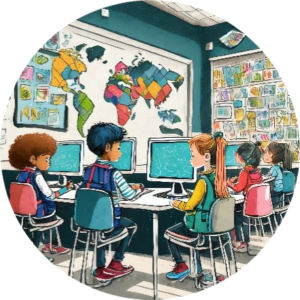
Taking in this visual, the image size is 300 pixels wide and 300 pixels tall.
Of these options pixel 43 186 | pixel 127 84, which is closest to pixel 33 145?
pixel 43 186

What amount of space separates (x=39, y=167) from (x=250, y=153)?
4.80ft

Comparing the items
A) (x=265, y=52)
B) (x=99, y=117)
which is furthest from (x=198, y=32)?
(x=99, y=117)

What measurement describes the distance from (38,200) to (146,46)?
128 centimetres

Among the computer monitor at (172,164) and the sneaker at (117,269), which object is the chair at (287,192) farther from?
the sneaker at (117,269)

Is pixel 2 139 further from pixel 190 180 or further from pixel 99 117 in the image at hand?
pixel 190 180

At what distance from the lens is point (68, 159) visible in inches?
126

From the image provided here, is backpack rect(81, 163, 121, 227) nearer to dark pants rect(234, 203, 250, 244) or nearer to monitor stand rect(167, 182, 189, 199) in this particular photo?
monitor stand rect(167, 182, 189, 199)

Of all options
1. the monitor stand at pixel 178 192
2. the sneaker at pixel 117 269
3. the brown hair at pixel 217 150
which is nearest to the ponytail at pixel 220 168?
the brown hair at pixel 217 150

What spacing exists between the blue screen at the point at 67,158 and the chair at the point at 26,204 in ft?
0.80

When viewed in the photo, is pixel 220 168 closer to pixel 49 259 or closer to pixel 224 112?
pixel 224 112

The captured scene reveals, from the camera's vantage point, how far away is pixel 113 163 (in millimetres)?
3242

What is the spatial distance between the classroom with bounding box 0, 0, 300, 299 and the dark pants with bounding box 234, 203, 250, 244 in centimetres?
9

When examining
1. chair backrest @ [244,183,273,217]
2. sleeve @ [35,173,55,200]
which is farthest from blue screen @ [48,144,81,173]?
chair backrest @ [244,183,273,217]

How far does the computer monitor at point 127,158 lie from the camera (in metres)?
3.24
